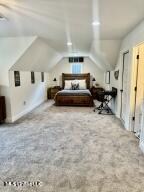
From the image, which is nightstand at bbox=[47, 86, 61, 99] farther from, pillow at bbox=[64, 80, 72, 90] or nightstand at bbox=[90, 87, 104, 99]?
nightstand at bbox=[90, 87, 104, 99]

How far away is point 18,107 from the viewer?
504 cm

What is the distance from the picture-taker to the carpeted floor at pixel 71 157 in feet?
6.54

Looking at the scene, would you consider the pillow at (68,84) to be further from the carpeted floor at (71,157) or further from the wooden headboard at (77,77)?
the carpeted floor at (71,157)

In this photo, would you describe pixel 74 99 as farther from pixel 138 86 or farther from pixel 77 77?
pixel 138 86

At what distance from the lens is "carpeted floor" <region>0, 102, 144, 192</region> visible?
199cm

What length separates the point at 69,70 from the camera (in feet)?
29.8

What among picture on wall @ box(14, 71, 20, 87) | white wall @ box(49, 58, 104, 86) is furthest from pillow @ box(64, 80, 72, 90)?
picture on wall @ box(14, 71, 20, 87)

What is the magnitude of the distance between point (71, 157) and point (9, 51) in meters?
3.30

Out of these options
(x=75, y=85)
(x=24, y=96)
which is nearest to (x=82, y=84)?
(x=75, y=85)

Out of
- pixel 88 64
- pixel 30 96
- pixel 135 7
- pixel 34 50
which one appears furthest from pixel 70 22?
pixel 88 64

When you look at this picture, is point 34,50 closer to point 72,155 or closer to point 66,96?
point 66,96

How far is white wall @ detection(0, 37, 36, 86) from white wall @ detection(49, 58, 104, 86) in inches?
187

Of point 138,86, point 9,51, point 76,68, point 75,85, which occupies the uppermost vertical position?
point 9,51

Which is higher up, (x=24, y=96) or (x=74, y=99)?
(x=24, y=96)
